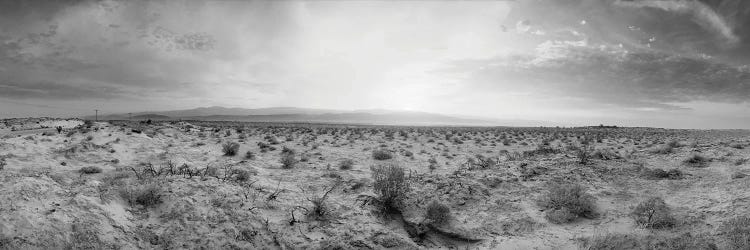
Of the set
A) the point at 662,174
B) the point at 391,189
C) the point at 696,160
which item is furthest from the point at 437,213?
the point at 696,160

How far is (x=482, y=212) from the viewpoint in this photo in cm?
912

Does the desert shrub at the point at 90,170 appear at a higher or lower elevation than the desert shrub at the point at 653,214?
lower

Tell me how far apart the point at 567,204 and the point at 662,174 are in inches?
165

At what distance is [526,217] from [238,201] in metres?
6.86

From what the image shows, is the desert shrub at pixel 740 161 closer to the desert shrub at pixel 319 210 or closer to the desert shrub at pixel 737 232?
the desert shrub at pixel 737 232

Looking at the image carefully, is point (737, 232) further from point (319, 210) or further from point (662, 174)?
point (319, 210)

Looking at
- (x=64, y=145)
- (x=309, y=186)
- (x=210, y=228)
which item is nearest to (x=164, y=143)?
(x=64, y=145)

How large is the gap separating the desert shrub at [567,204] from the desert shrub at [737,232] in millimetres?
2260

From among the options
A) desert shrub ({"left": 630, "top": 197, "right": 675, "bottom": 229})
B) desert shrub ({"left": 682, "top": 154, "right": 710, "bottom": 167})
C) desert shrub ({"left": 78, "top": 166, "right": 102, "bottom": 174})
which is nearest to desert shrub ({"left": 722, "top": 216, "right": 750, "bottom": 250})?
desert shrub ({"left": 630, "top": 197, "right": 675, "bottom": 229})

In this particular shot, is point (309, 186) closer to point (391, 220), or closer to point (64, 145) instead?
point (391, 220)

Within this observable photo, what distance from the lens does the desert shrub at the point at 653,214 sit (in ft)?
24.8

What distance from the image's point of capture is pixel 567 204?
8.87 metres

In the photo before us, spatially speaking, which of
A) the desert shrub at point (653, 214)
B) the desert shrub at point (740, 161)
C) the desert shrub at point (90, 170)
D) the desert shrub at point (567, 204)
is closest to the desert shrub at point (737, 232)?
the desert shrub at point (653, 214)

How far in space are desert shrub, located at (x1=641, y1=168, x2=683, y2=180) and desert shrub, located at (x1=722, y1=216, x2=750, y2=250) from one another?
3573 millimetres
